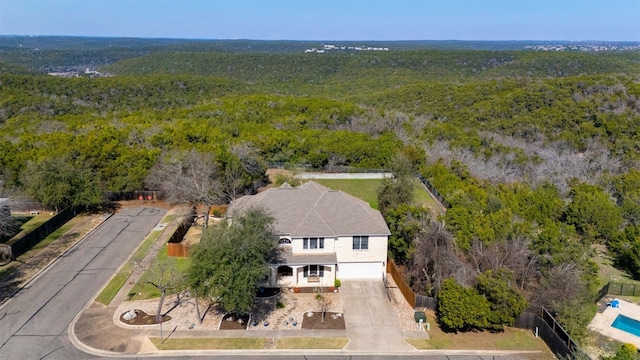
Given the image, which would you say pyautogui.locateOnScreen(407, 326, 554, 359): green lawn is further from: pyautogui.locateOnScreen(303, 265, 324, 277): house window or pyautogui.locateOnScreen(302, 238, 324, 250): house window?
pyautogui.locateOnScreen(302, 238, 324, 250): house window

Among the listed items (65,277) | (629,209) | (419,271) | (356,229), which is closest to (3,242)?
(65,277)

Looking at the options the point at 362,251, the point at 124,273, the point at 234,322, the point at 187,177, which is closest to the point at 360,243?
the point at 362,251

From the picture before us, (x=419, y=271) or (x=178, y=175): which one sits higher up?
(x=178, y=175)

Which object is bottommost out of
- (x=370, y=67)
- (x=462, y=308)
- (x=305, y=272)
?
(x=305, y=272)

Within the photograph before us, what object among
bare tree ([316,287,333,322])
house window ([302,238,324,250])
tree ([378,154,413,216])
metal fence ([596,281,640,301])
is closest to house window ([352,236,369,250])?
house window ([302,238,324,250])

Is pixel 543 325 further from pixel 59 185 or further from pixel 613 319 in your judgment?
pixel 59 185

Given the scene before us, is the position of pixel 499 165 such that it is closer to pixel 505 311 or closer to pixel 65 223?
pixel 505 311
